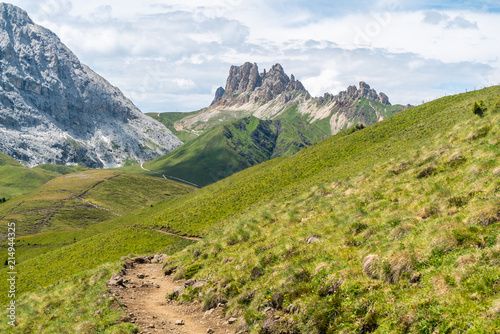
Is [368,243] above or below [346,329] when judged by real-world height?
above

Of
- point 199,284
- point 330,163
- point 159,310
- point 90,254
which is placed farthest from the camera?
point 330,163

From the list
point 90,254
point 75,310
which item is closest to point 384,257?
point 75,310

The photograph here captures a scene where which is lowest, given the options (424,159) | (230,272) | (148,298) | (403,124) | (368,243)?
(148,298)

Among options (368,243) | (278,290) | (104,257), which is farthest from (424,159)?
(104,257)

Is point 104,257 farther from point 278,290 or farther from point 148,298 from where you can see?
point 278,290

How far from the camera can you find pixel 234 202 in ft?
213

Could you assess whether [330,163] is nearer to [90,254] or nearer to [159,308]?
[90,254]

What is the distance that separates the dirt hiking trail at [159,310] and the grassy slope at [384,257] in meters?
1.07

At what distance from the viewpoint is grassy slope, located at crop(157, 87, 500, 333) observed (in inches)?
440

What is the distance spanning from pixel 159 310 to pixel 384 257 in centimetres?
1494

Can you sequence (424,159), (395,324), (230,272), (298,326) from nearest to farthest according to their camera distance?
(395,324)
(298,326)
(230,272)
(424,159)

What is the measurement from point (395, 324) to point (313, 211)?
1751cm

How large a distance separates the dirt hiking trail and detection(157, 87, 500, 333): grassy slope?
1.07m

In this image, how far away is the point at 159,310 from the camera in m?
21.0
